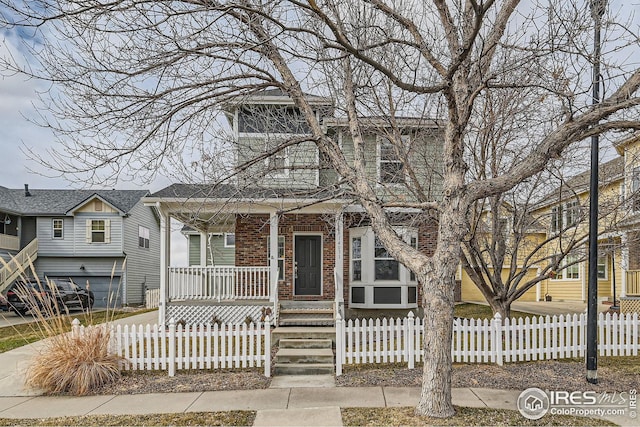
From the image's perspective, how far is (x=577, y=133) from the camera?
5.90 metres

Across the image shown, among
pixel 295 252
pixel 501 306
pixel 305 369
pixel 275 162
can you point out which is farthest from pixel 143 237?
pixel 501 306

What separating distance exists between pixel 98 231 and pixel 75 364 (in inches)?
783

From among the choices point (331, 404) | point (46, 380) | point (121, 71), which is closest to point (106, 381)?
point (46, 380)

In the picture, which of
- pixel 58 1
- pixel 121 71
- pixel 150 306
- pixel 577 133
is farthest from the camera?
pixel 150 306

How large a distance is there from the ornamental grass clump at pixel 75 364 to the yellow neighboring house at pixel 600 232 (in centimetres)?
890

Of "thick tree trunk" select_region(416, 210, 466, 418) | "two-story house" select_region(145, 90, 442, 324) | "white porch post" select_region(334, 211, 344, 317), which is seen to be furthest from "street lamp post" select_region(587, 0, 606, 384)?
"white porch post" select_region(334, 211, 344, 317)

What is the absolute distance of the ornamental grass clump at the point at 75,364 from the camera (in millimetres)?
7227

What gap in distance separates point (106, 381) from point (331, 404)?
3.83 metres

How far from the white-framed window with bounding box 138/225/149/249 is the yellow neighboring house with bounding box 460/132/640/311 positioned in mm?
19033

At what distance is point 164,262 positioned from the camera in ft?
40.6

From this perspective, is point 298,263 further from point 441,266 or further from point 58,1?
point 58,1

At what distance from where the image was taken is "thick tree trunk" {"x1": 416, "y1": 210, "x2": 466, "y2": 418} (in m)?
5.69

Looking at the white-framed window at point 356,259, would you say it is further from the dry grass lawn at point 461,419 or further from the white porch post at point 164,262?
the dry grass lawn at point 461,419

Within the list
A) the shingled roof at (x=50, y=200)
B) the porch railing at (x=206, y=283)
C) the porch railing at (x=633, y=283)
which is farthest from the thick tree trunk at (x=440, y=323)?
the shingled roof at (x=50, y=200)
